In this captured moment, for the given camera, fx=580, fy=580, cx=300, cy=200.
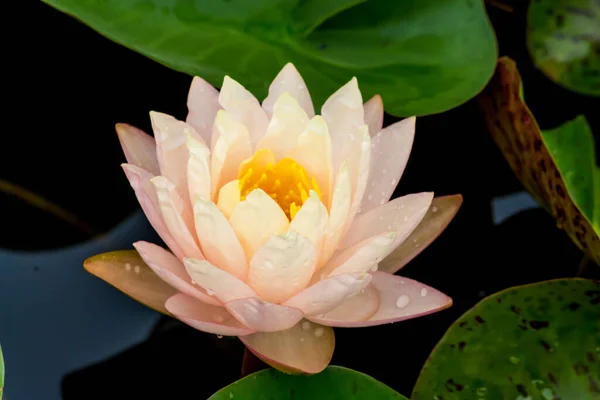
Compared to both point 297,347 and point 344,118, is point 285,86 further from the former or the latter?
point 297,347

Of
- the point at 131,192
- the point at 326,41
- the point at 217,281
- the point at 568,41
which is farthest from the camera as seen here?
the point at 568,41

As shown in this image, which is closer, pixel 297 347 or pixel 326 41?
pixel 297 347

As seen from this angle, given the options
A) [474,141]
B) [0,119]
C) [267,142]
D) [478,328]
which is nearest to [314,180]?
[267,142]

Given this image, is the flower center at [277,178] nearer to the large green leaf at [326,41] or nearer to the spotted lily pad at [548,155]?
the large green leaf at [326,41]

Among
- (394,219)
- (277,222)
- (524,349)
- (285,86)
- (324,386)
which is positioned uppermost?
(285,86)

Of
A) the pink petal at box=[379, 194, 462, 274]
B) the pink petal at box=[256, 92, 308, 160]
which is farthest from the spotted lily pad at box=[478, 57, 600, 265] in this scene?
the pink petal at box=[256, 92, 308, 160]

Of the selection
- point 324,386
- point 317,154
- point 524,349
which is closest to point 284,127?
point 317,154

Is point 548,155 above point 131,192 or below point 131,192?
below

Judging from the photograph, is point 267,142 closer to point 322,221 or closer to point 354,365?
point 322,221
